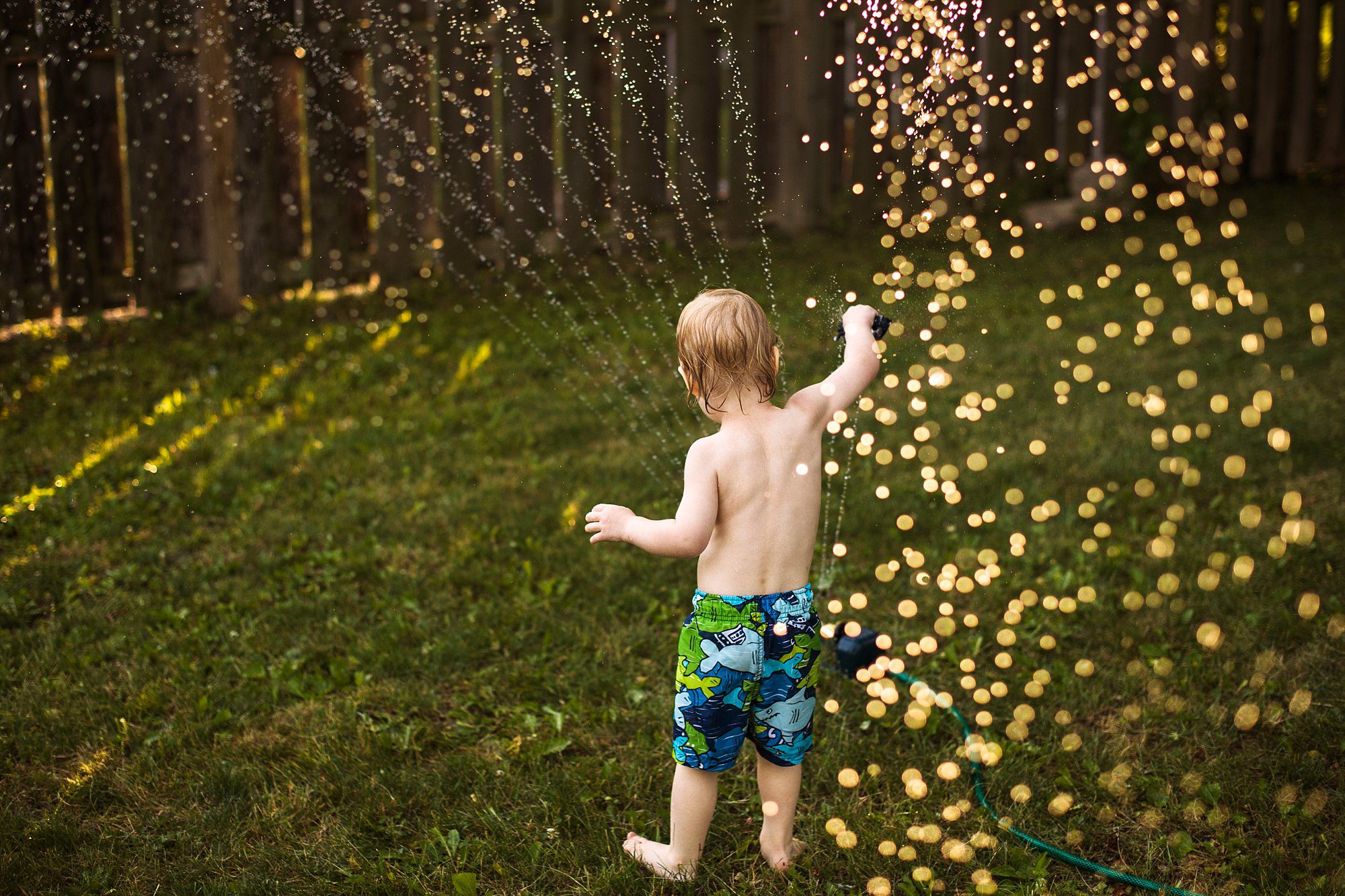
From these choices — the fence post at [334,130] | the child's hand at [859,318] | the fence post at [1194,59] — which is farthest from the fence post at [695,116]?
the child's hand at [859,318]

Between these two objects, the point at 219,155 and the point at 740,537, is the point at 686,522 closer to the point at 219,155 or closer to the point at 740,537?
the point at 740,537

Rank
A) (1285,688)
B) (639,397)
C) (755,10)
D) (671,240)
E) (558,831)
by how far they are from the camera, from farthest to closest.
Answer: (755,10), (671,240), (639,397), (1285,688), (558,831)

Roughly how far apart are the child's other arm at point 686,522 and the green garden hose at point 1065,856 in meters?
0.89

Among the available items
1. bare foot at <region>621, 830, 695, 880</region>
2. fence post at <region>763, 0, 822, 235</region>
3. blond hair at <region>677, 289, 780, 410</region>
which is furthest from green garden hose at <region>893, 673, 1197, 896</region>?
fence post at <region>763, 0, 822, 235</region>

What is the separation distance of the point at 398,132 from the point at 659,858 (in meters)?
3.94

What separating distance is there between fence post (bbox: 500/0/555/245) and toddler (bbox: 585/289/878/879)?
378cm

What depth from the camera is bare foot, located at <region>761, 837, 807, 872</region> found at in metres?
2.04

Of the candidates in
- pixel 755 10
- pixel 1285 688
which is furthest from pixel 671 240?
pixel 1285 688

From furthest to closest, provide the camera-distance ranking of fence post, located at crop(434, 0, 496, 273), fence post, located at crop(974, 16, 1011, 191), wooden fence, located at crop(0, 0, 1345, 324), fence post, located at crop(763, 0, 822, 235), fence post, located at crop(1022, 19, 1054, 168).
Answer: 1. fence post, located at crop(1022, 19, 1054, 168)
2. fence post, located at crop(974, 16, 1011, 191)
3. fence post, located at crop(763, 0, 822, 235)
4. fence post, located at crop(434, 0, 496, 273)
5. wooden fence, located at crop(0, 0, 1345, 324)

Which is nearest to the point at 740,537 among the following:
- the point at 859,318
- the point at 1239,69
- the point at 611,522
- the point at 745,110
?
the point at 611,522

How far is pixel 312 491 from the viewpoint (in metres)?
3.48

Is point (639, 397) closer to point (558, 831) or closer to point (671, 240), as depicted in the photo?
point (671, 240)

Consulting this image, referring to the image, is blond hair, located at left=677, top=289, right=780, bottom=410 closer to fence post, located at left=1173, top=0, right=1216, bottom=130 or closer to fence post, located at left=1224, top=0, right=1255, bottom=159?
fence post, located at left=1173, top=0, right=1216, bottom=130

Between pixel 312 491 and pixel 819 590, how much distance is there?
1.65 m
